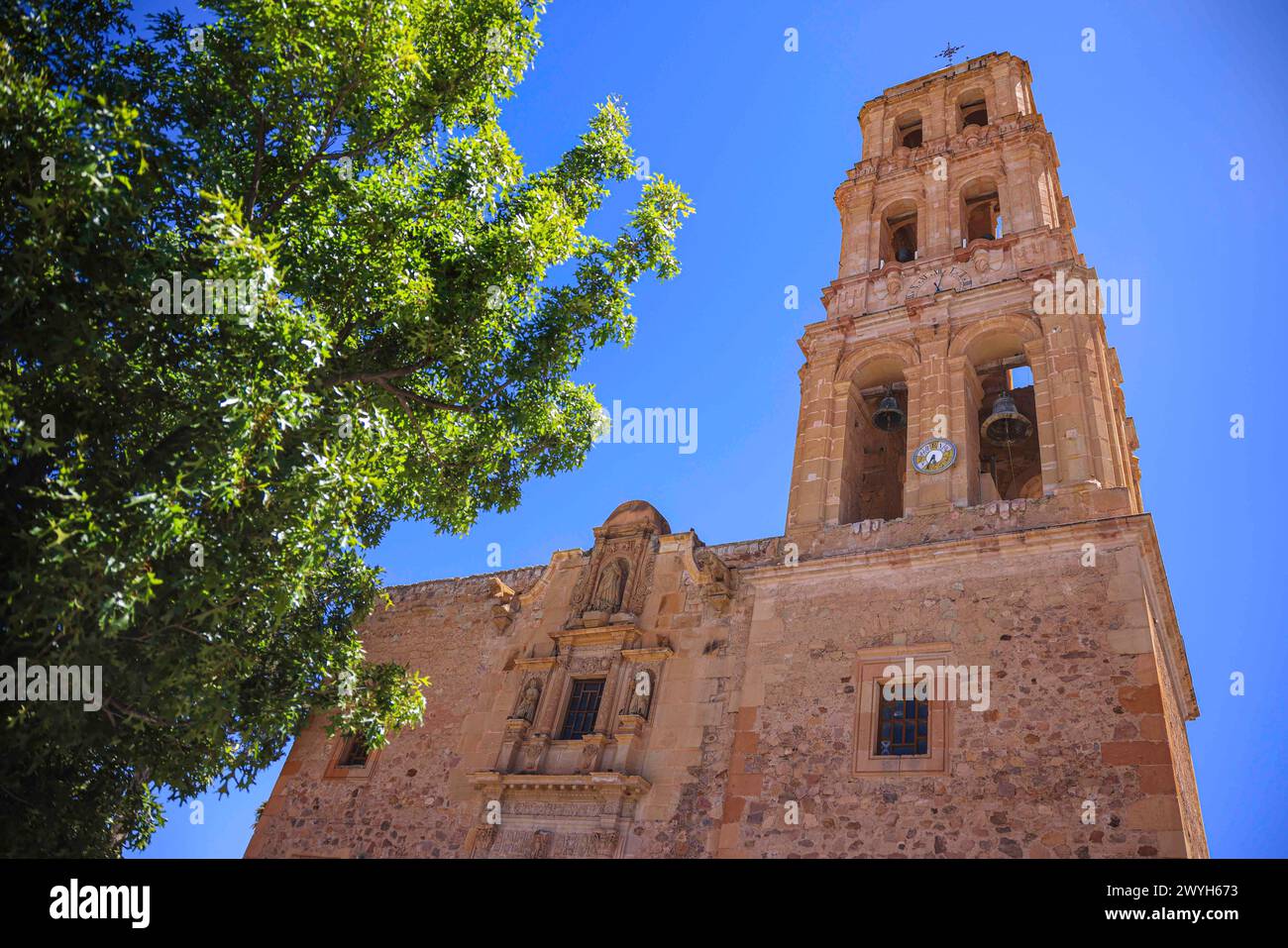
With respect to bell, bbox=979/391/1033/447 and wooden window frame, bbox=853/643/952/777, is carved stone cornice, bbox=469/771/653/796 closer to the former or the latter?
wooden window frame, bbox=853/643/952/777

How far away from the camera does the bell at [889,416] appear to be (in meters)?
15.3

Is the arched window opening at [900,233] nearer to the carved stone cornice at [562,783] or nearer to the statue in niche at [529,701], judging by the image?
the statue in niche at [529,701]

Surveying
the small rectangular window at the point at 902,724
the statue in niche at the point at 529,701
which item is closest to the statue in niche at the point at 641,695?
the statue in niche at the point at 529,701

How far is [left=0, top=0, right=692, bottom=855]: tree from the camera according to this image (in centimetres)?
673

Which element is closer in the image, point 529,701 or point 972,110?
point 529,701

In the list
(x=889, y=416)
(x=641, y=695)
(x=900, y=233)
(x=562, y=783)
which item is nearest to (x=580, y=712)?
(x=641, y=695)

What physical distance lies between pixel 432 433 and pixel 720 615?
6.21 m

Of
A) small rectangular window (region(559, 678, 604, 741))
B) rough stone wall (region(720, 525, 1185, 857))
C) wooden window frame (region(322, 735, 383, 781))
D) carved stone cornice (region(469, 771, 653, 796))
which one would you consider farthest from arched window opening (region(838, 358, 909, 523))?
wooden window frame (region(322, 735, 383, 781))

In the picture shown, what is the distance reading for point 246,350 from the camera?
7.41 metres

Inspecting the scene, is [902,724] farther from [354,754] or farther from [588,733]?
[354,754]

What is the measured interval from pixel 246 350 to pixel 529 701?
8.94 meters

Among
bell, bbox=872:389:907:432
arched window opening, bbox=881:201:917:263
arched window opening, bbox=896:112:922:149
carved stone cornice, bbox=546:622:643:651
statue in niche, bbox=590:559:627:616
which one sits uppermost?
arched window opening, bbox=896:112:922:149

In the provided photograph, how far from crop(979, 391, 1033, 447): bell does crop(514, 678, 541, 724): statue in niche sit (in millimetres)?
8793

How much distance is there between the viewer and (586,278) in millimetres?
10578
